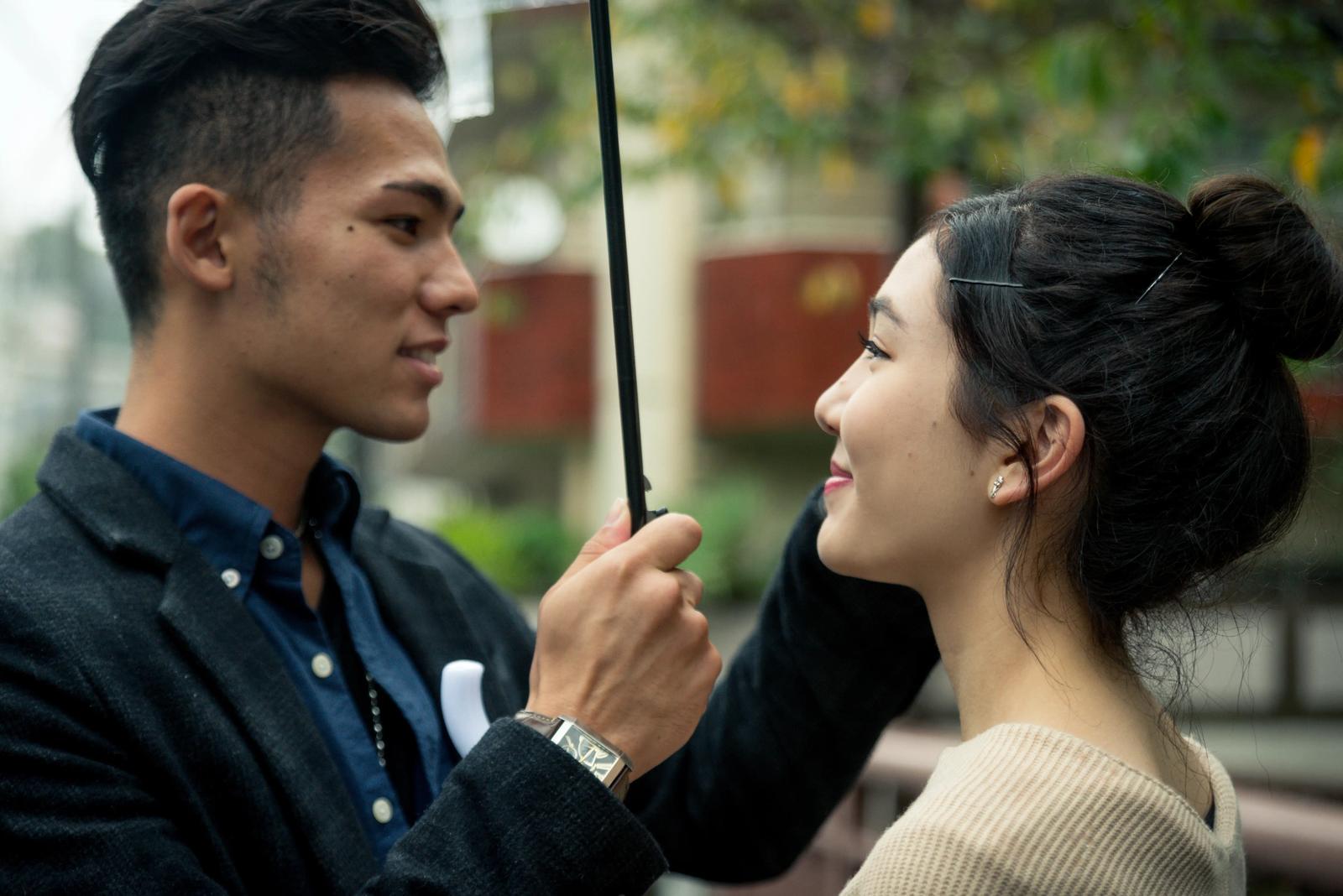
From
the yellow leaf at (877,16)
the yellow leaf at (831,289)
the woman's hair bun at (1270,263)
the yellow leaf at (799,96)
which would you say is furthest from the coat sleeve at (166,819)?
the yellow leaf at (831,289)

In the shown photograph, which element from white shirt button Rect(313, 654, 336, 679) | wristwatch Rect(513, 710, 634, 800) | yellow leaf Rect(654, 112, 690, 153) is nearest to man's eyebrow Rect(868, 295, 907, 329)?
wristwatch Rect(513, 710, 634, 800)

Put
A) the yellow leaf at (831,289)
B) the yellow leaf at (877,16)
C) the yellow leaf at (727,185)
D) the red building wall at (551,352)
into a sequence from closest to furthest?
the yellow leaf at (877,16) → the yellow leaf at (727,185) → the yellow leaf at (831,289) → the red building wall at (551,352)

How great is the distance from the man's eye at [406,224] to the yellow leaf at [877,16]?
3833mm

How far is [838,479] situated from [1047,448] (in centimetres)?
29

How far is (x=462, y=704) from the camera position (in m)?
2.10

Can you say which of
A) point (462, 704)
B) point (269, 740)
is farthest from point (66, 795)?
point (462, 704)

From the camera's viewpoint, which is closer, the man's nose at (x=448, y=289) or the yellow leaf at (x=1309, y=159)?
the man's nose at (x=448, y=289)

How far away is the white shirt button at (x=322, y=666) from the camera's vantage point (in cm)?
200

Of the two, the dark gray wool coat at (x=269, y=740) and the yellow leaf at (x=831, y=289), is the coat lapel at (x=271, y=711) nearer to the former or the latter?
the dark gray wool coat at (x=269, y=740)

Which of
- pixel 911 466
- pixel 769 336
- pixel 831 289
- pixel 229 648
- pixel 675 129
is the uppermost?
pixel 675 129

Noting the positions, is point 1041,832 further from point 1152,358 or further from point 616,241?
point 616,241

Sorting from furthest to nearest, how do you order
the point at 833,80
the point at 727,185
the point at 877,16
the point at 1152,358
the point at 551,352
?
the point at 551,352, the point at 727,185, the point at 833,80, the point at 877,16, the point at 1152,358

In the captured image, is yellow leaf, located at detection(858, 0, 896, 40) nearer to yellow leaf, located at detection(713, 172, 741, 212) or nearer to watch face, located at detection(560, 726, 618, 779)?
yellow leaf, located at detection(713, 172, 741, 212)

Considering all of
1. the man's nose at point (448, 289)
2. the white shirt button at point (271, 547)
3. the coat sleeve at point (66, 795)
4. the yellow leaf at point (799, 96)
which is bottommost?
the coat sleeve at point (66, 795)
